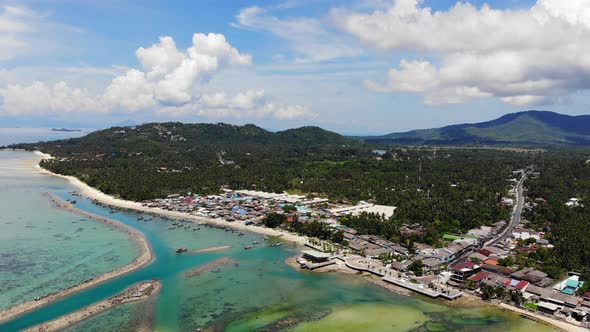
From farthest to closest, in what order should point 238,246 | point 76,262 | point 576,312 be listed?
1. point 238,246
2. point 76,262
3. point 576,312

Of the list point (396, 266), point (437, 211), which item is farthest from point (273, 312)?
point (437, 211)

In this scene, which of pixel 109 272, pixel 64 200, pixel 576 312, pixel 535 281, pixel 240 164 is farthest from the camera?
pixel 240 164

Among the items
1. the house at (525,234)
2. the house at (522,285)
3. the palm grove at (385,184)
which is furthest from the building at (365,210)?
the house at (522,285)

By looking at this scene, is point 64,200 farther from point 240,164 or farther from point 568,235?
point 568,235

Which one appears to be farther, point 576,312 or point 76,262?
point 76,262

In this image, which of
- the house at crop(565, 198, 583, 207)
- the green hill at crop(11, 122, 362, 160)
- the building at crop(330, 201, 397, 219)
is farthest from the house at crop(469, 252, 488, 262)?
the green hill at crop(11, 122, 362, 160)

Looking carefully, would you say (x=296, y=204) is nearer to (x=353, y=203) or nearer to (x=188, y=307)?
(x=353, y=203)
